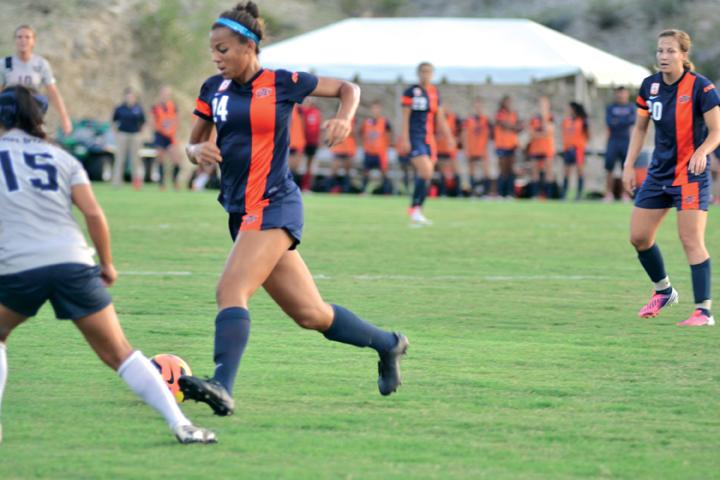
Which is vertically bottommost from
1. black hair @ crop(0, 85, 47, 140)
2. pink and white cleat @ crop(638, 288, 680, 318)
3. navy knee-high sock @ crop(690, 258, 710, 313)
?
pink and white cleat @ crop(638, 288, 680, 318)

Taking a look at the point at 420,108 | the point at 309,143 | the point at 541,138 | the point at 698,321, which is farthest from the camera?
the point at 309,143

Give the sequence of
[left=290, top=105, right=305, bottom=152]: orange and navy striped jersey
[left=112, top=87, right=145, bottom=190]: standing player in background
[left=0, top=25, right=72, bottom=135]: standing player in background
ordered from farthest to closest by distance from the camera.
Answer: [left=290, top=105, right=305, bottom=152]: orange and navy striped jersey, [left=112, top=87, right=145, bottom=190]: standing player in background, [left=0, top=25, right=72, bottom=135]: standing player in background

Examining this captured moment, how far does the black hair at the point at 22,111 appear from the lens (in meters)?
5.50

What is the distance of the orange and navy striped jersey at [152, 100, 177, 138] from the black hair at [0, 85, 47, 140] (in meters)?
25.4

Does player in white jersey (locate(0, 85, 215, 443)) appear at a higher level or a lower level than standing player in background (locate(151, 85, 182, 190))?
higher

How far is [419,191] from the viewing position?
66.1 ft

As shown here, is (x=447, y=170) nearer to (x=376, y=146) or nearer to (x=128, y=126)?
(x=376, y=146)

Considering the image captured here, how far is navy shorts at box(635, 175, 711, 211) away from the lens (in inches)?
382

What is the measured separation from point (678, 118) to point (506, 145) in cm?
2104

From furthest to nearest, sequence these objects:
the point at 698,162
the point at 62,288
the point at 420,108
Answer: the point at 420,108 < the point at 698,162 < the point at 62,288

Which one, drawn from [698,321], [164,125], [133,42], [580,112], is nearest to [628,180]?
[698,321]

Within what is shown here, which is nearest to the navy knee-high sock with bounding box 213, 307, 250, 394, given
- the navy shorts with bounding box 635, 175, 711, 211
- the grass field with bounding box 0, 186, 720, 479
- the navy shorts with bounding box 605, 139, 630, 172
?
the grass field with bounding box 0, 186, 720, 479

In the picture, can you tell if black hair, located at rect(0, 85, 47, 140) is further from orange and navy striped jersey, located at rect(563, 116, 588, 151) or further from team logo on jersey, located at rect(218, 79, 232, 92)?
orange and navy striped jersey, located at rect(563, 116, 588, 151)

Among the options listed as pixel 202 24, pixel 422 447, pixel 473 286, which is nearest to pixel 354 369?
pixel 422 447
